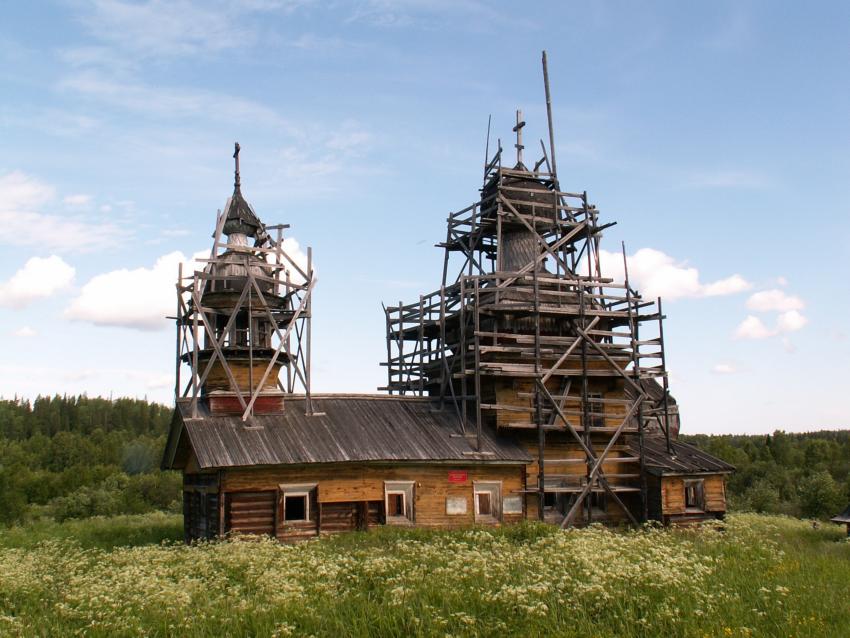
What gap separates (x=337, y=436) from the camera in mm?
26250

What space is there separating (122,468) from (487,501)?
70.0m

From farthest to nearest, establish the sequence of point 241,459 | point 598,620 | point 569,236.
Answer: point 569,236
point 241,459
point 598,620

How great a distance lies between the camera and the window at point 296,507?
24.9 metres

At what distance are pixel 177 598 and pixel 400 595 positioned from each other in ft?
12.0

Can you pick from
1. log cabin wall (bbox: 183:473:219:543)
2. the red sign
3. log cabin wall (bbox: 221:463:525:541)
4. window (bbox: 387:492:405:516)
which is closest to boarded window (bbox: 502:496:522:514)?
log cabin wall (bbox: 221:463:525:541)

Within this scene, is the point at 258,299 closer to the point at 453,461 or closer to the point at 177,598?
the point at 453,461

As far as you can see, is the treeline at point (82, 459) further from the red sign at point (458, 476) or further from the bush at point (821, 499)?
the bush at point (821, 499)

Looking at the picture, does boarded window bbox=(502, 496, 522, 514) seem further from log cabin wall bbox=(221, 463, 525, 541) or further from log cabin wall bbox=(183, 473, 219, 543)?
log cabin wall bbox=(183, 473, 219, 543)

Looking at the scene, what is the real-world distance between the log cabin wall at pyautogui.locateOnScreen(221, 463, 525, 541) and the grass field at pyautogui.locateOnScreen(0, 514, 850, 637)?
5310 mm

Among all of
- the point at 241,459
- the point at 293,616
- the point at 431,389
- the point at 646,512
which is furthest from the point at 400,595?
the point at 431,389

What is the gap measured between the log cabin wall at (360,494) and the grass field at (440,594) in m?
5.31

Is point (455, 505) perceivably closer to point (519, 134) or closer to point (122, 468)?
point (519, 134)

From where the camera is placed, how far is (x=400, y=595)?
538 inches

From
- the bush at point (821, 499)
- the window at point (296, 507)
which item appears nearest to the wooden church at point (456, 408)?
the window at point (296, 507)
